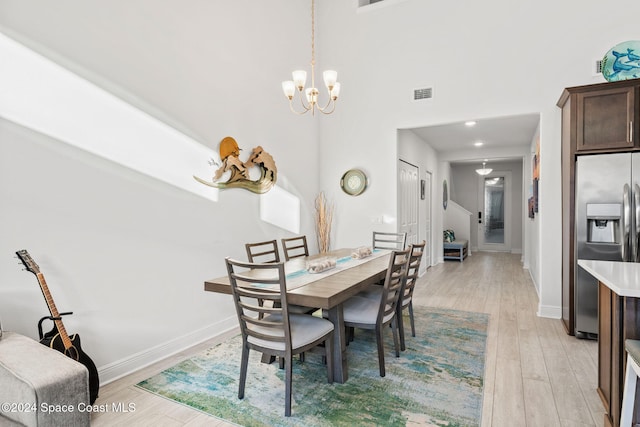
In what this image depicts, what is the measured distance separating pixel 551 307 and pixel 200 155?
13.5 ft

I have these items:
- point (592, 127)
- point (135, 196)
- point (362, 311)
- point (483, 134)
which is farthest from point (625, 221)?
point (135, 196)

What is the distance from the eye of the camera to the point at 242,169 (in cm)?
393

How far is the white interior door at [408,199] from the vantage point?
17.7 feet

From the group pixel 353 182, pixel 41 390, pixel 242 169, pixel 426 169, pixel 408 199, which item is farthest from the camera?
pixel 426 169

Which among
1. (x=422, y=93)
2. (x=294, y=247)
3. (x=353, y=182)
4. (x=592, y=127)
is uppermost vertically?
(x=422, y=93)

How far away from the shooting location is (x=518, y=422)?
2.06 m

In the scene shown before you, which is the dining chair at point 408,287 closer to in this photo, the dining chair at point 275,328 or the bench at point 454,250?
the dining chair at point 275,328

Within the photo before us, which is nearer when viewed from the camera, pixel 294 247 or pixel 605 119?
pixel 605 119

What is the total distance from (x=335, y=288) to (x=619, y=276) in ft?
4.77

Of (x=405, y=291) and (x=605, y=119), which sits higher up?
(x=605, y=119)

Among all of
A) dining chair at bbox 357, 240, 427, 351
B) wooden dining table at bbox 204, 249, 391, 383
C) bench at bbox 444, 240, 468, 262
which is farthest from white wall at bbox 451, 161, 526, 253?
wooden dining table at bbox 204, 249, 391, 383

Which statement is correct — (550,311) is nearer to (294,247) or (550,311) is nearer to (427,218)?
(294,247)

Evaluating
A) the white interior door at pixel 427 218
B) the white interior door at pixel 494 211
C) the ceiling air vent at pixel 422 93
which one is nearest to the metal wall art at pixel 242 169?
the ceiling air vent at pixel 422 93

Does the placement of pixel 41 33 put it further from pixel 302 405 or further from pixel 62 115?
pixel 302 405
